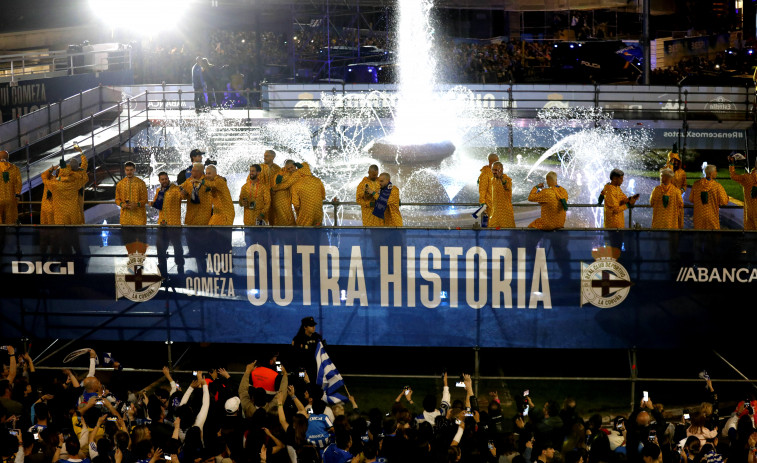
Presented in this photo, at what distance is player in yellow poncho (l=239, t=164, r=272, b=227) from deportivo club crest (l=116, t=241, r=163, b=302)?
7.24ft

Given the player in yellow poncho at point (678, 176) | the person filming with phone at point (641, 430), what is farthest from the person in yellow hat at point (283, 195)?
the person filming with phone at point (641, 430)

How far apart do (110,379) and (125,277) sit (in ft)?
5.36

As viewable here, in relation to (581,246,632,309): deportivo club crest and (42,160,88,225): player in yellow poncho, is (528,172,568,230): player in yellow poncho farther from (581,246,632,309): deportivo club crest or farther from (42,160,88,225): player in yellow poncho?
(42,160,88,225): player in yellow poncho

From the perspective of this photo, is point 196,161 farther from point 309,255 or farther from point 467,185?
point 467,185

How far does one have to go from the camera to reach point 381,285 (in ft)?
33.4

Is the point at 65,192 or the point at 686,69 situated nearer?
the point at 65,192

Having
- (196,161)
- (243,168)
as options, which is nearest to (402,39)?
(243,168)

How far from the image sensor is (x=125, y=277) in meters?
10.4

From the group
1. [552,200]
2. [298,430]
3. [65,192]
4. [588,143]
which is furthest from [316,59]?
[298,430]

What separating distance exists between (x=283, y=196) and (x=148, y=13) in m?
21.1

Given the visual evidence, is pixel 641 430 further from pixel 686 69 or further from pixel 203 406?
pixel 686 69

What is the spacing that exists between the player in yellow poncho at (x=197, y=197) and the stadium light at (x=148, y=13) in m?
20.2

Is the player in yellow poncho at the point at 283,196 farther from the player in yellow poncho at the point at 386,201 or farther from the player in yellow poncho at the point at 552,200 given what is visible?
the player in yellow poncho at the point at 552,200

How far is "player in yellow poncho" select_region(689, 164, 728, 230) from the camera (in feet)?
41.5
